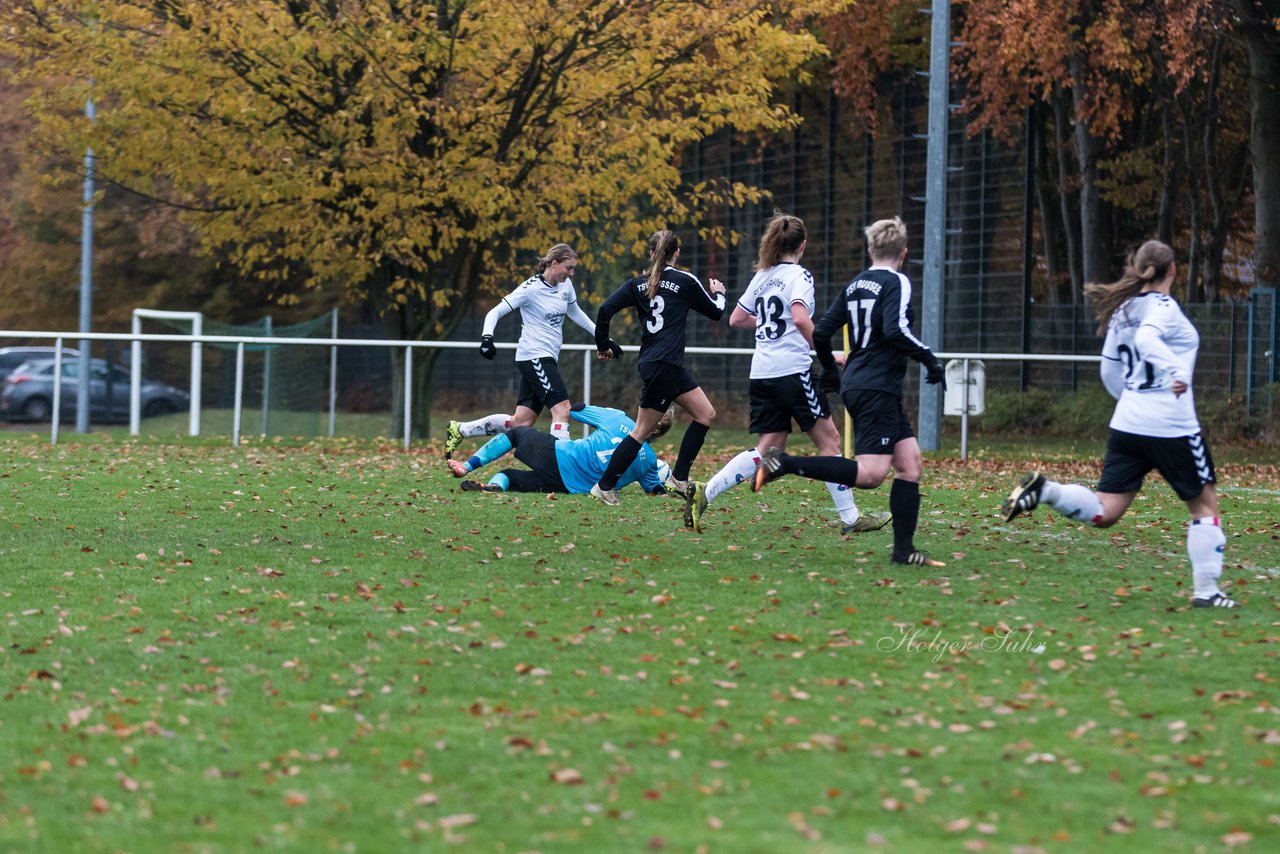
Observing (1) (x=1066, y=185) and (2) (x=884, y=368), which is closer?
(2) (x=884, y=368)

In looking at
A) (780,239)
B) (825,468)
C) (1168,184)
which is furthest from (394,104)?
(1168,184)

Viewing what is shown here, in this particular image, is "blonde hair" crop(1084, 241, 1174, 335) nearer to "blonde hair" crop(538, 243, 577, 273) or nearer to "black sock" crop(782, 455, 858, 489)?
"black sock" crop(782, 455, 858, 489)

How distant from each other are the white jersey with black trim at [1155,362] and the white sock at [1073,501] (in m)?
0.42

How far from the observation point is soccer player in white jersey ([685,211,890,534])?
1013 cm

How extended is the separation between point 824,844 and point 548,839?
0.72m

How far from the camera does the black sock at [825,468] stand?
9219 millimetres

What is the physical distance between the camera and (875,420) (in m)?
9.09

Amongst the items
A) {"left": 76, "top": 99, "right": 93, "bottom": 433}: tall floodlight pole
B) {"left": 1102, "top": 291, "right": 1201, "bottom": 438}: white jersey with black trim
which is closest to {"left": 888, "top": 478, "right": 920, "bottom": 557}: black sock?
{"left": 1102, "top": 291, "right": 1201, "bottom": 438}: white jersey with black trim

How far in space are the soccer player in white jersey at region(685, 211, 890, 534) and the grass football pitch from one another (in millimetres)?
535

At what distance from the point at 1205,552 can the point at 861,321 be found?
7.22 ft

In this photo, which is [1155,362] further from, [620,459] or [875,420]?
[620,459]

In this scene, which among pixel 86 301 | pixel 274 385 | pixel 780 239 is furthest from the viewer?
pixel 86 301

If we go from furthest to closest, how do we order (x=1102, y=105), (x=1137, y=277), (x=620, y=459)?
1. (x=1102, y=105)
2. (x=620, y=459)
3. (x=1137, y=277)

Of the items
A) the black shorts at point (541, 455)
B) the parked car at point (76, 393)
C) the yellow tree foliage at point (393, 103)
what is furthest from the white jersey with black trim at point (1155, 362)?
the parked car at point (76, 393)
